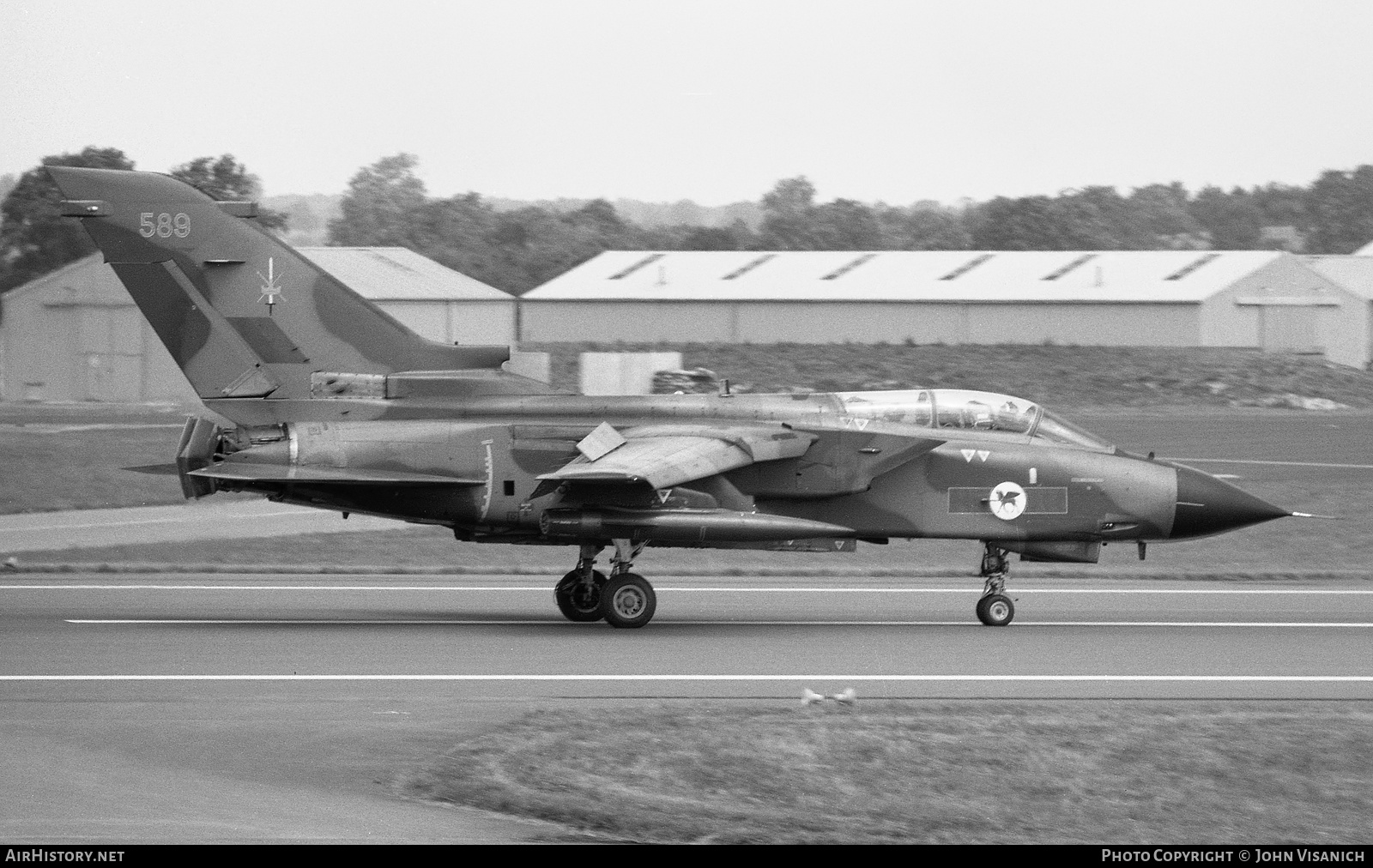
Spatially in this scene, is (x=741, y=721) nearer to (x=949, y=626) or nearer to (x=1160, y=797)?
(x=1160, y=797)

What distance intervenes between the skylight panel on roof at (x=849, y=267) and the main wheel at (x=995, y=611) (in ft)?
158

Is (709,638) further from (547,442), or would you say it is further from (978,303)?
(978,303)

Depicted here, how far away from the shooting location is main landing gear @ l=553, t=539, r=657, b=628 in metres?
17.1

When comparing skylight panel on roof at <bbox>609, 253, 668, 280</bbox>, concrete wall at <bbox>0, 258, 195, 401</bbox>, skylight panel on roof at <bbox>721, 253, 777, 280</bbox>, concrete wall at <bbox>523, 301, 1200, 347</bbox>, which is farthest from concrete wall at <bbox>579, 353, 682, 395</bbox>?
skylight panel on roof at <bbox>609, 253, 668, 280</bbox>

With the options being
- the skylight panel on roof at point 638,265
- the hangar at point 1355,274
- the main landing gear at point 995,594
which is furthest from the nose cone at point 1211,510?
the skylight panel on roof at point 638,265

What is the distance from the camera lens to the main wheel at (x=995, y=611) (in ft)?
57.6

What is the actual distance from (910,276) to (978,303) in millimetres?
4023

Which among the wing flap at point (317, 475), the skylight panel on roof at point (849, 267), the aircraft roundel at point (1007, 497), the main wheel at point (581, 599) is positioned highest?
the skylight panel on roof at point (849, 267)

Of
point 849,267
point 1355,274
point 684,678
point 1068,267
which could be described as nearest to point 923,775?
point 684,678

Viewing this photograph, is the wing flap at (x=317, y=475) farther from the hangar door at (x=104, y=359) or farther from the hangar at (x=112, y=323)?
the hangar door at (x=104, y=359)

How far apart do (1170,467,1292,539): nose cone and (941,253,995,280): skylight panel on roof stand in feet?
154

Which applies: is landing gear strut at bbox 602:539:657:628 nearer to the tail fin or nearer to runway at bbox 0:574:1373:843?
runway at bbox 0:574:1373:843

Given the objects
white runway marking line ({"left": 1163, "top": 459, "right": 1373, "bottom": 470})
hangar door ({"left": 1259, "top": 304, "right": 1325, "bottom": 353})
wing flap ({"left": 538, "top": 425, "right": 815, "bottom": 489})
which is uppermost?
hangar door ({"left": 1259, "top": 304, "right": 1325, "bottom": 353})

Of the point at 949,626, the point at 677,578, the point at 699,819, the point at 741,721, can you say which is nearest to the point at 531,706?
the point at 741,721
